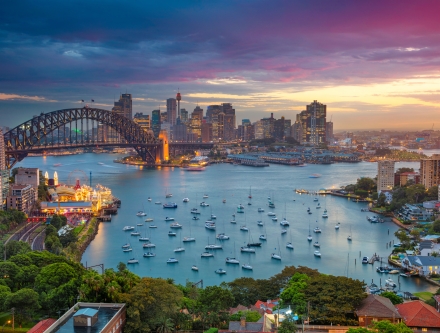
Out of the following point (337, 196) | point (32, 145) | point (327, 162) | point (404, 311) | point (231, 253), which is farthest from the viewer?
point (327, 162)

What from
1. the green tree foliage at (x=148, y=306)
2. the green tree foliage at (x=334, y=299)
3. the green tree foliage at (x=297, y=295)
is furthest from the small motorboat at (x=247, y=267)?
the green tree foliage at (x=148, y=306)

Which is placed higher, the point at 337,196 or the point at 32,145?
the point at 32,145

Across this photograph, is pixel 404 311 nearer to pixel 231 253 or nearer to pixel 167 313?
pixel 167 313

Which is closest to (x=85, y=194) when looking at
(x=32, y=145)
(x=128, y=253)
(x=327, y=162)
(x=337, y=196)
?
(x=128, y=253)

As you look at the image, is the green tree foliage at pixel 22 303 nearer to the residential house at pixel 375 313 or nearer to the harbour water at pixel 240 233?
the residential house at pixel 375 313

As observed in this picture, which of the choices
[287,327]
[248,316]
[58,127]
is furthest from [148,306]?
[58,127]

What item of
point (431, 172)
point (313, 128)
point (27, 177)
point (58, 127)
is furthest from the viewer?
point (313, 128)

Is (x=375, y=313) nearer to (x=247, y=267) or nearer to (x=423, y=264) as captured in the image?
(x=423, y=264)
